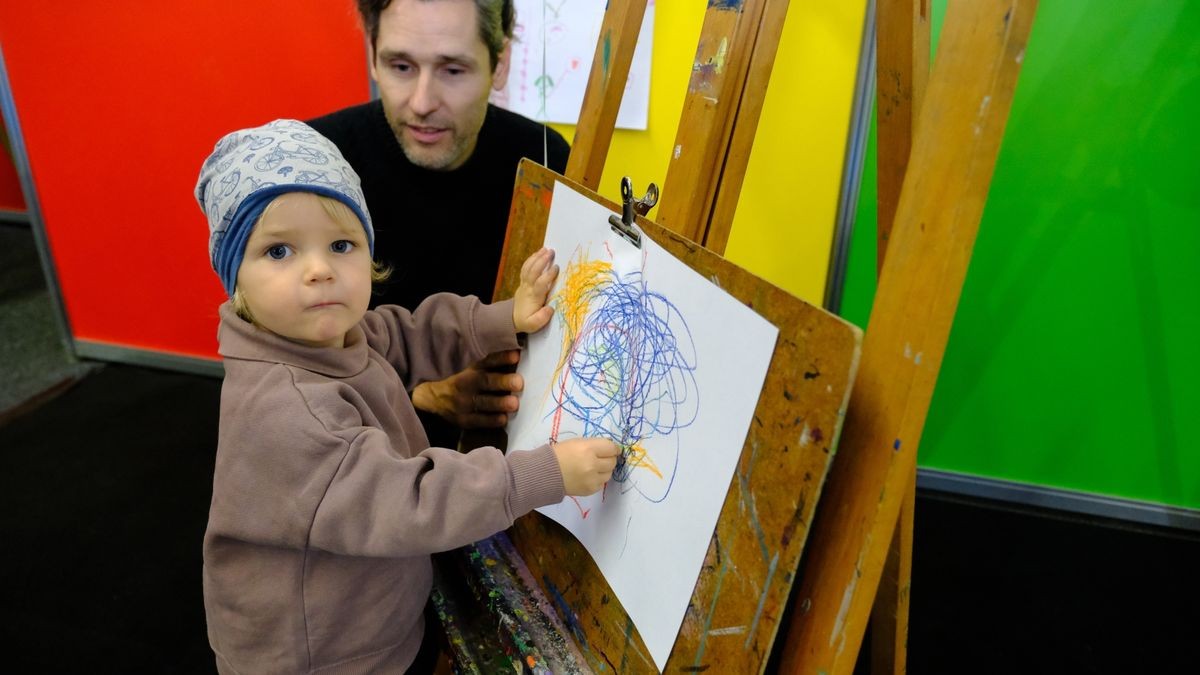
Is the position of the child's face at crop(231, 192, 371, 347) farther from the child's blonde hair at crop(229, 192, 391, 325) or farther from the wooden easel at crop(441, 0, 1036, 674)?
the wooden easel at crop(441, 0, 1036, 674)

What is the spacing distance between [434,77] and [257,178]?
2.25 feet

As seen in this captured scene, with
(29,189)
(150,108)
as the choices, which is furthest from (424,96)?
(29,189)

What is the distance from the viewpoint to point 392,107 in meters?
1.35

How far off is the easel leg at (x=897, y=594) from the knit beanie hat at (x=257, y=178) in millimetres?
739

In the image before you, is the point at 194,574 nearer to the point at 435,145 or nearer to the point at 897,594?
the point at 435,145

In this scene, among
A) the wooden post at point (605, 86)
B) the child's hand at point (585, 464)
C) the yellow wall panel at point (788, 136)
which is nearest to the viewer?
the child's hand at point (585, 464)

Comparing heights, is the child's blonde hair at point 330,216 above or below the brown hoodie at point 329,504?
above

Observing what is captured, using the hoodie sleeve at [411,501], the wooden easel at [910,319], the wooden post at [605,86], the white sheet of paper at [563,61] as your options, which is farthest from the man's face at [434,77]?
the wooden easel at [910,319]

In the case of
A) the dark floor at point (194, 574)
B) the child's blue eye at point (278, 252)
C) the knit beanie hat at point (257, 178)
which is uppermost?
the knit beanie hat at point (257, 178)

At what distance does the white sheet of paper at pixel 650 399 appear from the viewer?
1.92 feet

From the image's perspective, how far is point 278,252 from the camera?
29.2 inches

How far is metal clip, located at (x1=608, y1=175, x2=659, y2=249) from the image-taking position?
75 centimetres

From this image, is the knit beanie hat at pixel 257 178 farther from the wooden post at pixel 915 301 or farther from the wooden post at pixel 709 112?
the wooden post at pixel 915 301

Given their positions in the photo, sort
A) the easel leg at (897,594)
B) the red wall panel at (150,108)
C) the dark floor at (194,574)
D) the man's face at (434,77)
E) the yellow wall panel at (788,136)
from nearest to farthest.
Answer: the easel leg at (897,594) → the man's face at (434,77) → the dark floor at (194,574) → the yellow wall panel at (788,136) → the red wall panel at (150,108)
